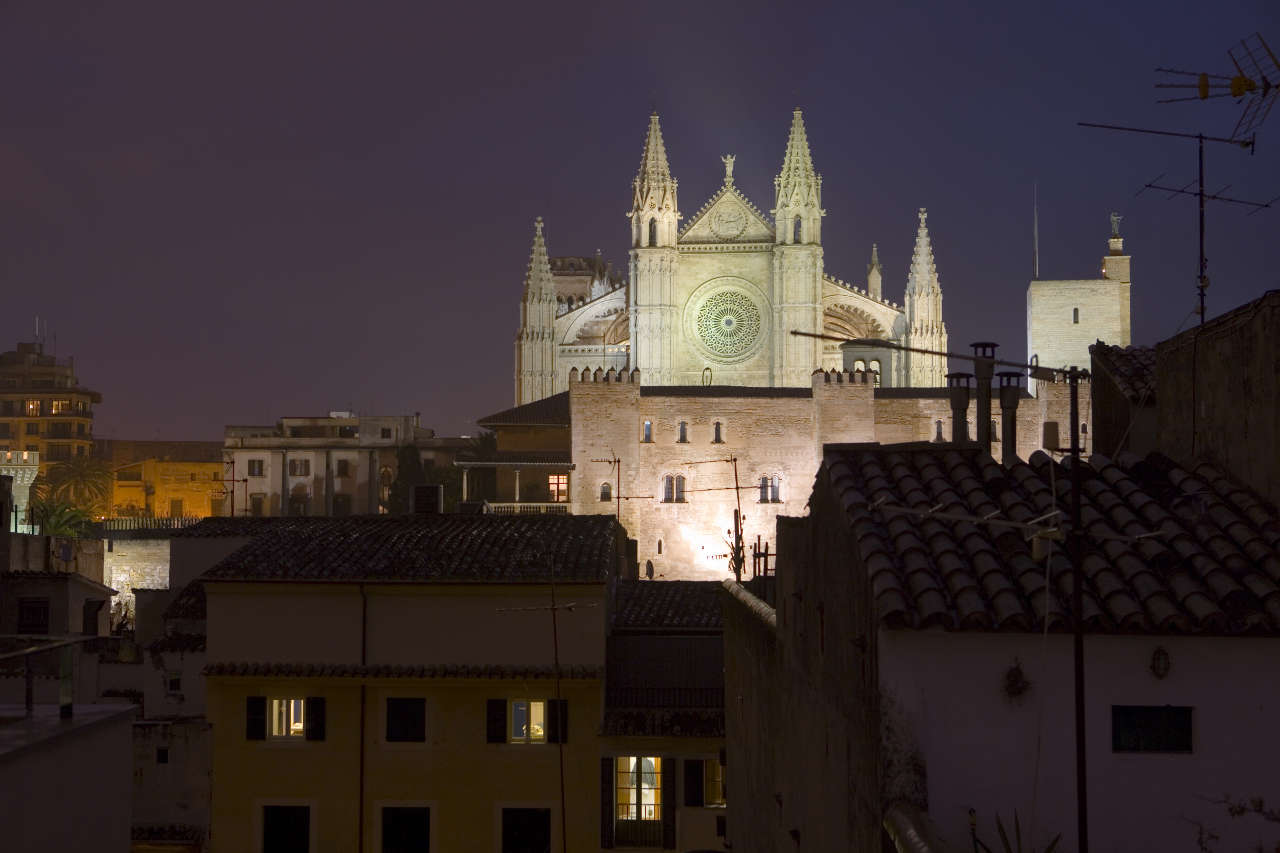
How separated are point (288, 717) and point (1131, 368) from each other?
49.2ft

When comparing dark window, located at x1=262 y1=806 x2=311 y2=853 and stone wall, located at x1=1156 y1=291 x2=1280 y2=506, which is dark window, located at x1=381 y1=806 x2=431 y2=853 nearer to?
dark window, located at x1=262 y1=806 x2=311 y2=853

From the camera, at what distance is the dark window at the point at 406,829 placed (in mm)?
21969

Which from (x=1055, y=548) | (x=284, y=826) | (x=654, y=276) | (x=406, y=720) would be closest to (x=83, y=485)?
(x=654, y=276)

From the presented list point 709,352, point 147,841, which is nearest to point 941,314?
point 709,352

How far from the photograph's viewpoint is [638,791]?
21875mm

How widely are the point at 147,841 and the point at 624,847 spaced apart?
360 inches

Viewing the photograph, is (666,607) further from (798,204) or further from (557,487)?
(798,204)

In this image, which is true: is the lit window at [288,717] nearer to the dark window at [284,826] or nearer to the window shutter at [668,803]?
the dark window at [284,826]

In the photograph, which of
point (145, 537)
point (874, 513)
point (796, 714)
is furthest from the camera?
point (145, 537)

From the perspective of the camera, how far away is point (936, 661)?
25.1ft

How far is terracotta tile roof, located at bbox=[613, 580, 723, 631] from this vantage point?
2494 cm

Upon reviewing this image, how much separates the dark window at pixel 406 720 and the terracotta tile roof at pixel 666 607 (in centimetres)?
387

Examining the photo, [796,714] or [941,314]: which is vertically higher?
[941,314]

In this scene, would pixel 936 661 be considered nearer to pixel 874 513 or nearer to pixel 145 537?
pixel 874 513
